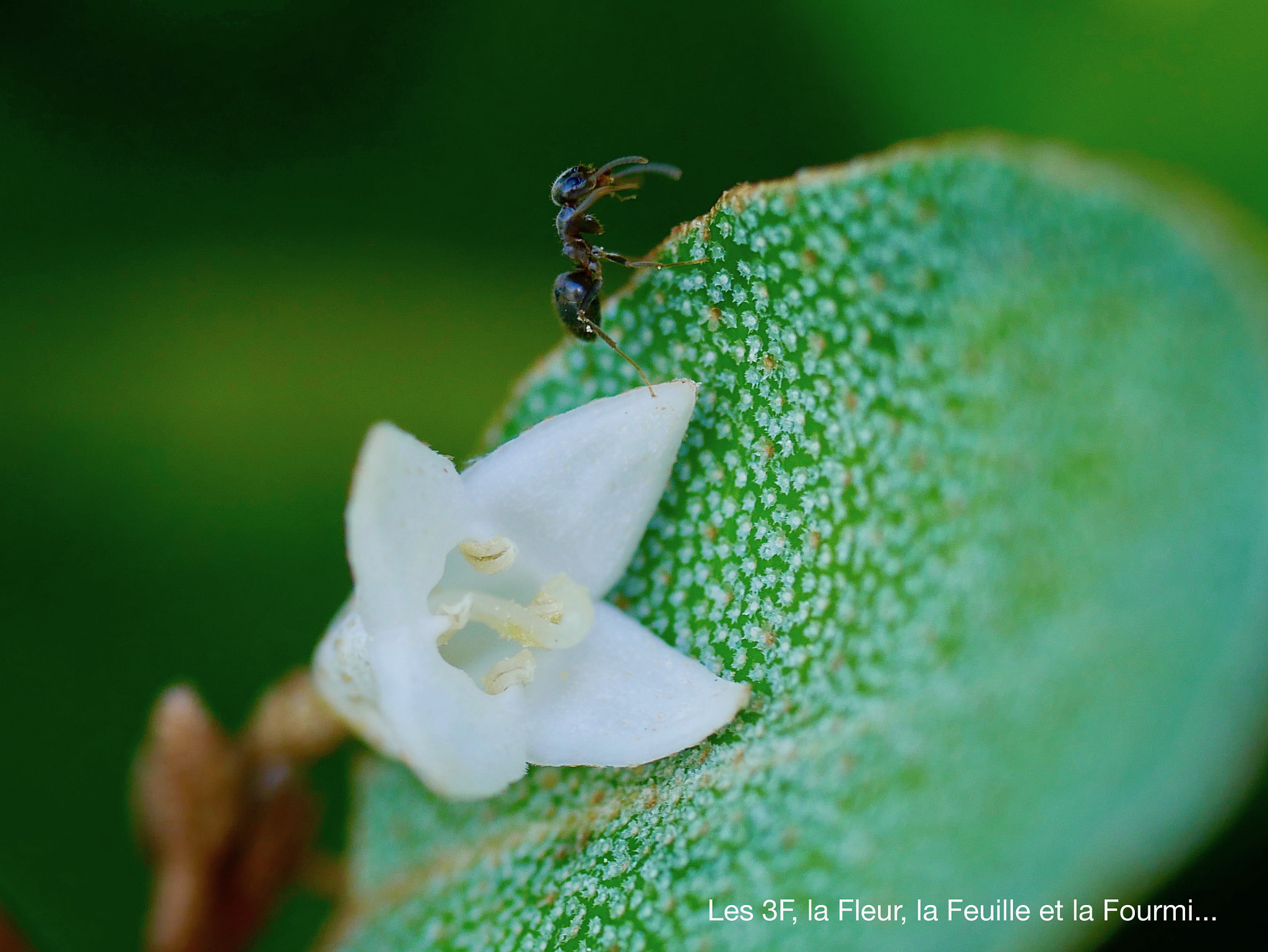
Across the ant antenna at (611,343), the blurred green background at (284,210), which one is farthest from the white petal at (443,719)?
the blurred green background at (284,210)

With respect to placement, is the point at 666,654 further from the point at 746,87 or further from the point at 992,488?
the point at 746,87

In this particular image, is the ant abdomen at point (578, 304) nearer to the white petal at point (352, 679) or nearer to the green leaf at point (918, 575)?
the green leaf at point (918, 575)

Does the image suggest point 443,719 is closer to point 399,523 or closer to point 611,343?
point 399,523

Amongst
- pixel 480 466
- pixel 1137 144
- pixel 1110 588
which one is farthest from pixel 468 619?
pixel 1137 144

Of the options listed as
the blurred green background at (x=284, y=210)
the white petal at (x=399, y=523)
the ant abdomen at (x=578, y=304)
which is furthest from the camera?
the blurred green background at (x=284, y=210)

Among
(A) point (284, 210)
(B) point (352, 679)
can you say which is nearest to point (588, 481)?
(B) point (352, 679)

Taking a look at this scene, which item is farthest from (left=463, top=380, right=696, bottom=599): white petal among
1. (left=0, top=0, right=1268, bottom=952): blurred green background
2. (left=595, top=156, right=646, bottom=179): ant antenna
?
(left=0, top=0, right=1268, bottom=952): blurred green background

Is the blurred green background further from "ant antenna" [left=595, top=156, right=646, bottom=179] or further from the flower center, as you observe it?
the flower center
